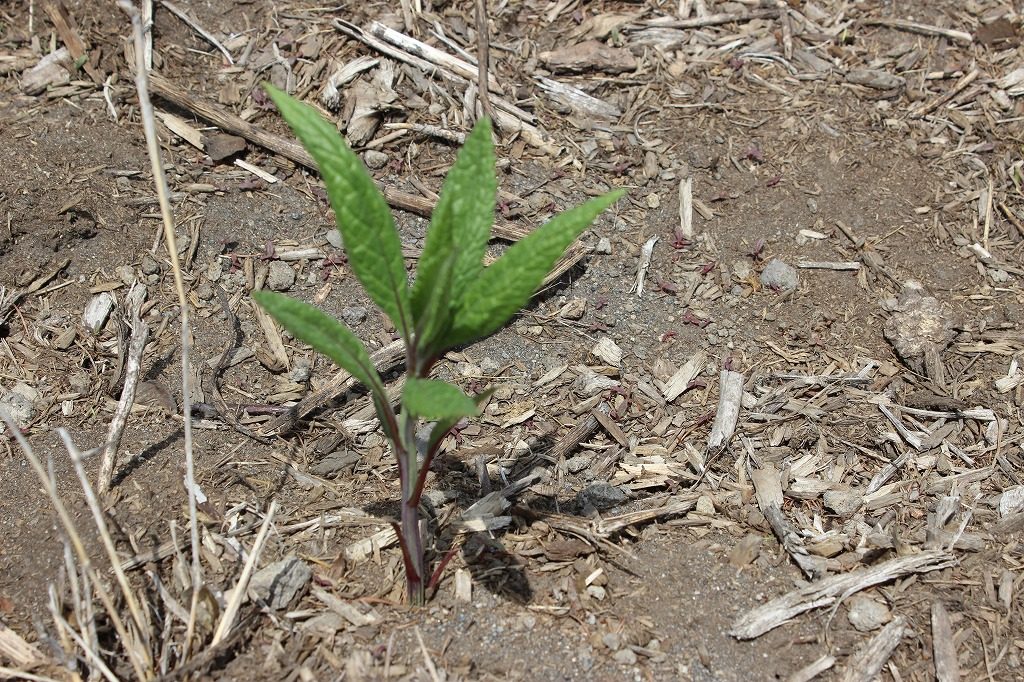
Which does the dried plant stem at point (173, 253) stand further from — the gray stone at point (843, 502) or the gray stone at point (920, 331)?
the gray stone at point (920, 331)

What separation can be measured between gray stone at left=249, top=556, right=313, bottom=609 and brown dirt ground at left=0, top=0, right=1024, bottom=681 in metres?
0.05

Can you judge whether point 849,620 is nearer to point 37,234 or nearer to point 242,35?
point 37,234

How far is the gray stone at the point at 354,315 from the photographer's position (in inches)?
135

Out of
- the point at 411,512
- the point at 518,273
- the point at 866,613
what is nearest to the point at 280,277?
the point at 411,512

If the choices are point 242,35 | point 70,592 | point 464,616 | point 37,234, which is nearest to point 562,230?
point 464,616

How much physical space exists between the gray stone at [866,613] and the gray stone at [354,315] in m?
2.01

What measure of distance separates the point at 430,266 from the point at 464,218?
163 millimetres

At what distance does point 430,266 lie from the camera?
6.32 ft

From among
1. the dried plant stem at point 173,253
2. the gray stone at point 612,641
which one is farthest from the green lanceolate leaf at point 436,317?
the gray stone at point 612,641

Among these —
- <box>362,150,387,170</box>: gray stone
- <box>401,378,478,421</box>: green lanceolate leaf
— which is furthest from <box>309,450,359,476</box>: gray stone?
<box>362,150,387,170</box>: gray stone

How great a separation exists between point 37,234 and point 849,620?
3253 mm

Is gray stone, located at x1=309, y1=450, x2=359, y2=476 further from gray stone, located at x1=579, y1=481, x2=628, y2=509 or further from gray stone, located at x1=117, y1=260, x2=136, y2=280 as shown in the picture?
gray stone, located at x1=117, y1=260, x2=136, y2=280

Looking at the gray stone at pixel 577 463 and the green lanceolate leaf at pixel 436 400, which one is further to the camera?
the gray stone at pixel 577 463

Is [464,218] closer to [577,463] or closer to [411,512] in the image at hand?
[411,512]
